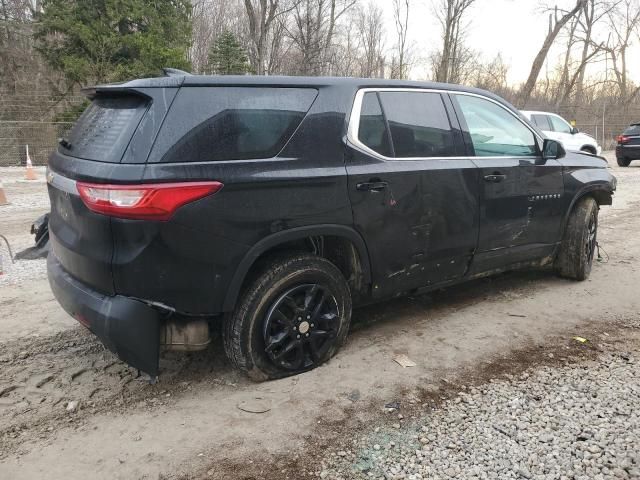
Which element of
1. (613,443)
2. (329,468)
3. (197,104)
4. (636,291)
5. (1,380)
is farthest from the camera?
(636,291)

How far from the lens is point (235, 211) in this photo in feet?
9.11

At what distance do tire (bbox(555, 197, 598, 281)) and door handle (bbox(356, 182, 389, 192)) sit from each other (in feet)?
8.38

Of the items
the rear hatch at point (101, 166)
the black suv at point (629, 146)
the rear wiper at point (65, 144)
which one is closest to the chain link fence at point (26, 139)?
the rear wiper at point (65, 144)

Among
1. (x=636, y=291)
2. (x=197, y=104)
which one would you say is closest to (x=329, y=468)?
(x=197, y=104)

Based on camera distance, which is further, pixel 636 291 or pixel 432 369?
pixel 636 291

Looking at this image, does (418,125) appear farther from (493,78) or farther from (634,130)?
(493,78)

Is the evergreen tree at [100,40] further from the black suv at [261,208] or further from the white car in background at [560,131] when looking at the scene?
the black suv at [261,208]

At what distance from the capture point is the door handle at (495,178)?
402 cm

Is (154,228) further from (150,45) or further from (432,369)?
(150,45)

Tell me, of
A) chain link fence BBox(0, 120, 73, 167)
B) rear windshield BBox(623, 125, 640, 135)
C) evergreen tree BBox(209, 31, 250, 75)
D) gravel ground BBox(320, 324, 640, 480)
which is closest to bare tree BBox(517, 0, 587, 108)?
rear windshield BBox(623, 125, 640, 135)

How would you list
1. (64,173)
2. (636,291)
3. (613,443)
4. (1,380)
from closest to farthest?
(613,443), (64,173), (1,380), (636,291)

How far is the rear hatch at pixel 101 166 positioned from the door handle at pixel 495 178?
249 cm

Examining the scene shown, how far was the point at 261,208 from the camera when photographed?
2859 millimetres

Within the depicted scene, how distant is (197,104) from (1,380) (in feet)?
7.02
